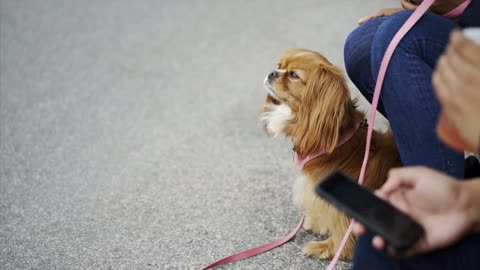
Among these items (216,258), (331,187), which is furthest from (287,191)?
(331,187)

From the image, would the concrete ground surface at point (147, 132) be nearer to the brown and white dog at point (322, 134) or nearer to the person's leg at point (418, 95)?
the brown and white dog at point (322, 134)

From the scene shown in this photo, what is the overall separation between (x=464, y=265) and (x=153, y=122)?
175cm

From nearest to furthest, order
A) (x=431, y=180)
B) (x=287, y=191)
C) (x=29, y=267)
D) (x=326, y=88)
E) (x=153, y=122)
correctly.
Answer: (x=431, y=180) < (x=326, y=88) < (x=29, y=267) < (x=287, y=191) < (x=153, y=122)

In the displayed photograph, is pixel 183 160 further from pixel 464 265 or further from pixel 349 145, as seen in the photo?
pixel 464 265

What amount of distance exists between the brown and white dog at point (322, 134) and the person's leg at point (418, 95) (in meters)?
0.24

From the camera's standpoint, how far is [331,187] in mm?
812

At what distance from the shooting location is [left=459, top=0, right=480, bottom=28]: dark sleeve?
1.16m

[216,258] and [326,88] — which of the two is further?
[216,258]

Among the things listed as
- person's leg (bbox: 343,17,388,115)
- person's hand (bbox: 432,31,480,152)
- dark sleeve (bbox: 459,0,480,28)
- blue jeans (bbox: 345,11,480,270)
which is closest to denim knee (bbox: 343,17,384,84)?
person's leg (bbox: 343,17,388,115)

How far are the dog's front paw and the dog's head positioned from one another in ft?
0.96

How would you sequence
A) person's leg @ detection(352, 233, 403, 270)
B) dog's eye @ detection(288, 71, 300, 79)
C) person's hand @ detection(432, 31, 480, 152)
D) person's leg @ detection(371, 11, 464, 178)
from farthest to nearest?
dog's eye @ detection(288, 71, 300, 79)
person's leg @ detection(371, 11, 464, 178)
person's leg @ detection(352, 233, 403, 270)
person's hand @ detection(432, 31, 480, 152)

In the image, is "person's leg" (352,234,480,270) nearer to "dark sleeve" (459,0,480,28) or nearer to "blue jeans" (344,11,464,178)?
"blue jeans" (344,11,464,178)

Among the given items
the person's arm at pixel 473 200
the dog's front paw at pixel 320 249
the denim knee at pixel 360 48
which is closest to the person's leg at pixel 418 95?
the denim knee at pixel 360 48

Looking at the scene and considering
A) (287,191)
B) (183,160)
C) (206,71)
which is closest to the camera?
(287,191)
